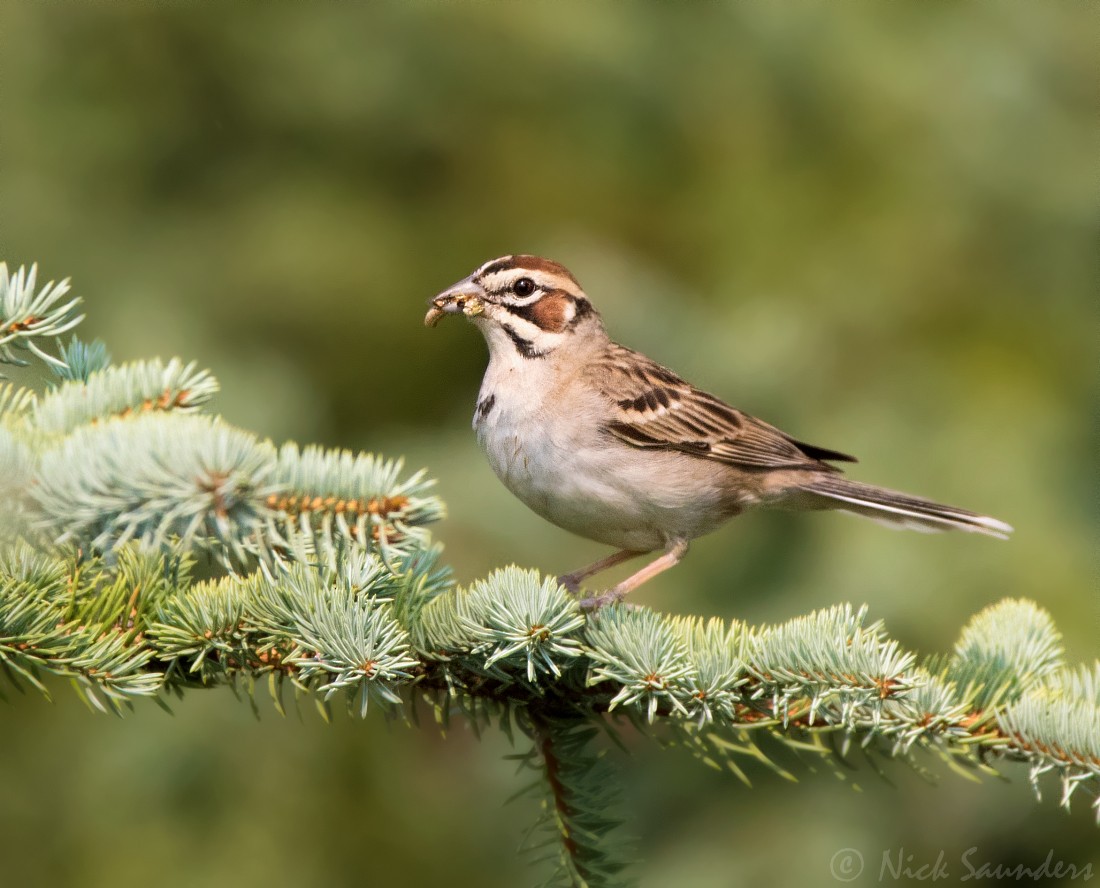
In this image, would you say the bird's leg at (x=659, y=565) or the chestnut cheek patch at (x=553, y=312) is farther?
the chestnut cheek patch at (x=553, y=312)

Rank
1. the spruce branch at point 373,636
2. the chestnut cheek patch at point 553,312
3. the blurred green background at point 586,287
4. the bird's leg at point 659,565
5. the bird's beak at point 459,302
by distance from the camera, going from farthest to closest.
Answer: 1. the blurred green background at point 586,287
2. the chestnut cheek patch at point 553,312
3. the bird's beak at point 459,302
4. the bird's leg at point 659,565
5. the spruce branch at point 373,636

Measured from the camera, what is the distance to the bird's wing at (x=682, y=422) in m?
4.57

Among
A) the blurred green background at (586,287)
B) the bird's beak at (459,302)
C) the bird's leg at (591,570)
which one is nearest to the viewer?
the bird's leg at (591,570)

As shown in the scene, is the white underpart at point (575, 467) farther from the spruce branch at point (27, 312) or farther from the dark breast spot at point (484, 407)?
the spruce branch at point (27, 312)

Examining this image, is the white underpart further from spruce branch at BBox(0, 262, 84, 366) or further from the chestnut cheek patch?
spruce branch at BBox(0, 262, 84, 366)

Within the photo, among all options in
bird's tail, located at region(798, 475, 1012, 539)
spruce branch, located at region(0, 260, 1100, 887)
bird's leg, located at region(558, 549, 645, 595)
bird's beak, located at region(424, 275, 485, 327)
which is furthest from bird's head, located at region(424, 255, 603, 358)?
spruce branch, located at region(0, 260, 1100, 887)

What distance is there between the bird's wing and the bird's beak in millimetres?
525

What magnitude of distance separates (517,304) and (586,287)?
1.17m

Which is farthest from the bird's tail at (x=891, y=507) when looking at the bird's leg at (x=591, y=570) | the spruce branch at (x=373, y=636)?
the spruce branch at (x=373, y=636)

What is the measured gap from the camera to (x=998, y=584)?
5.48 metres

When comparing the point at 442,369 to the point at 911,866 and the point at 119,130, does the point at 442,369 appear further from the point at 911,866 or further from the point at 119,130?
the point at 911,866

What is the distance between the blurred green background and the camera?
5266 millimetres

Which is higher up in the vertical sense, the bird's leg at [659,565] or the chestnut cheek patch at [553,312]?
the chestnut cheek patch at [553,312]

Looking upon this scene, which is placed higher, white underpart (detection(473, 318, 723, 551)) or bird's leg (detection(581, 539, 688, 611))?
white underpart (detection(473, 318, 723, 551))
